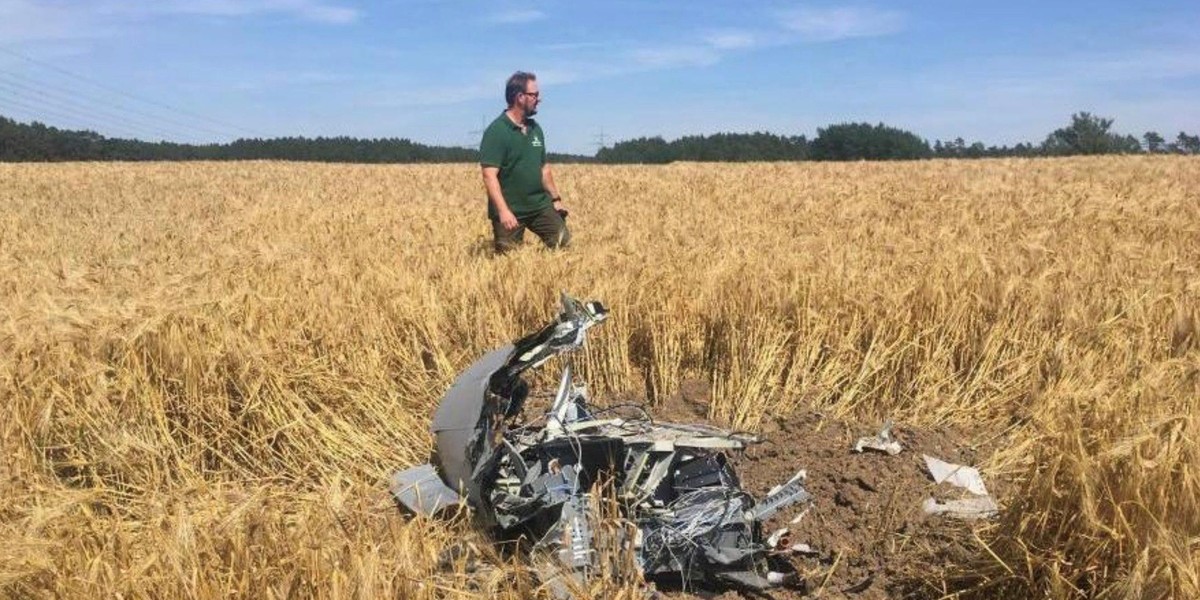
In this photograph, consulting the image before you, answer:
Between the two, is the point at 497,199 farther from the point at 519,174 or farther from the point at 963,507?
the point at 963,507

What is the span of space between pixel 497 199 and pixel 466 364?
2.56 metres

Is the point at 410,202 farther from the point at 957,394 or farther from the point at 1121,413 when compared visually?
the point at 1121,413

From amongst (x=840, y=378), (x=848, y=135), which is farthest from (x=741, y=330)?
(x=848, y=135)

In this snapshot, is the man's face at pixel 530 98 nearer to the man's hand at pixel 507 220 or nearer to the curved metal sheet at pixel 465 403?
the man's hand at pixel 507 220

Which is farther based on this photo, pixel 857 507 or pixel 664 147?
pixel 664 147

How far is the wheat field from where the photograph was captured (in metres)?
2.42

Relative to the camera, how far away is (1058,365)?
447cm

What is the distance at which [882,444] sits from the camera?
3844 millimetres

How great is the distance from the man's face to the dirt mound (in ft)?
12.6

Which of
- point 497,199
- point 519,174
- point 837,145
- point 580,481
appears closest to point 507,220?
point 497,199

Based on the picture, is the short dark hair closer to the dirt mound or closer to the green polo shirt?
the green polo shirt

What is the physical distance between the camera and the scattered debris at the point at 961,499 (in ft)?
10.8

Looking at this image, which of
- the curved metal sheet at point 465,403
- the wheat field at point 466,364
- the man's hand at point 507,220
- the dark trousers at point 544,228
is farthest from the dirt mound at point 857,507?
the dark trousers at point 544,228

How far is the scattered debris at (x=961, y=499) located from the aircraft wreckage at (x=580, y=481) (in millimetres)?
538
